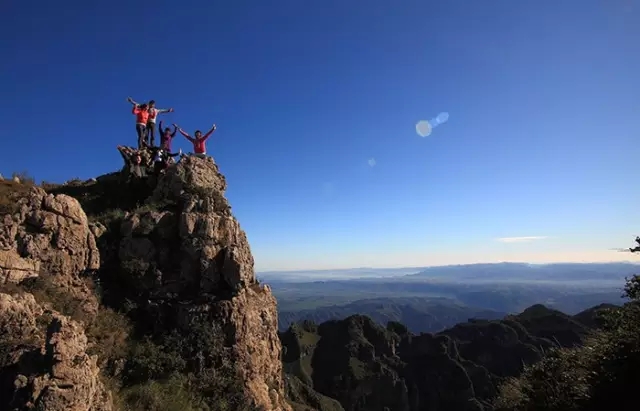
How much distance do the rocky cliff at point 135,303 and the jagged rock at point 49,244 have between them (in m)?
0.04

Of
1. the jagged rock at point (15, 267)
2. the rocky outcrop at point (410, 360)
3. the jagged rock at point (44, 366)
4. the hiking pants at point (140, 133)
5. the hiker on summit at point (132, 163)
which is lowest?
the rocky outcrop at point (410, 360)

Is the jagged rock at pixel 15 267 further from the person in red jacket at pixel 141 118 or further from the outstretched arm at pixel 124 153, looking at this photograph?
the person in red jacket at pixel 141 118

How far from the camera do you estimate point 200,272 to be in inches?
639

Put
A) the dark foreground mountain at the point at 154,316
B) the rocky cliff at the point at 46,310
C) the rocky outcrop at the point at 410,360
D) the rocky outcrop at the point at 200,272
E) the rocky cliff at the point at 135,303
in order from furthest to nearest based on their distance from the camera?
the rocky outcrop at the point at 410,360 → the rocky outcrop at the point at 200,272 → the dark foreground mountain at the point at 154,316 → the rocky cliff at the point at 135,303 → the rocky cliff at the point at 46,310

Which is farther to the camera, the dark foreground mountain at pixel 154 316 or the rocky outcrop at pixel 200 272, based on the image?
the rocky outcrop at pixel 200 272

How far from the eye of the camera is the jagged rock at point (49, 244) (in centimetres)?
1303

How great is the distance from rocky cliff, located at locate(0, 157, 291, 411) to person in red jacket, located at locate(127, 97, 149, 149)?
3.26 metres

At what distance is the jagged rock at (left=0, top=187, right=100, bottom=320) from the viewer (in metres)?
13.0

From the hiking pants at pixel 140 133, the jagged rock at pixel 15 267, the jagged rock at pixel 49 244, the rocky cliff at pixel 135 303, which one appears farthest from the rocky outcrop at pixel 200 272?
the hiking pants at pixel 140 133

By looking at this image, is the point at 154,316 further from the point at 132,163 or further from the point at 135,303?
the point at 132,163

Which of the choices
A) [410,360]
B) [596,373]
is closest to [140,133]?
[596,373]

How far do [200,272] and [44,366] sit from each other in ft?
22.0

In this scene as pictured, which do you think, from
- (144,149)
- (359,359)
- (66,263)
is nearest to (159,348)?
(66,263)

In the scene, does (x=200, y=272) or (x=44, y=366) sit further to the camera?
(x=200, y=272)
